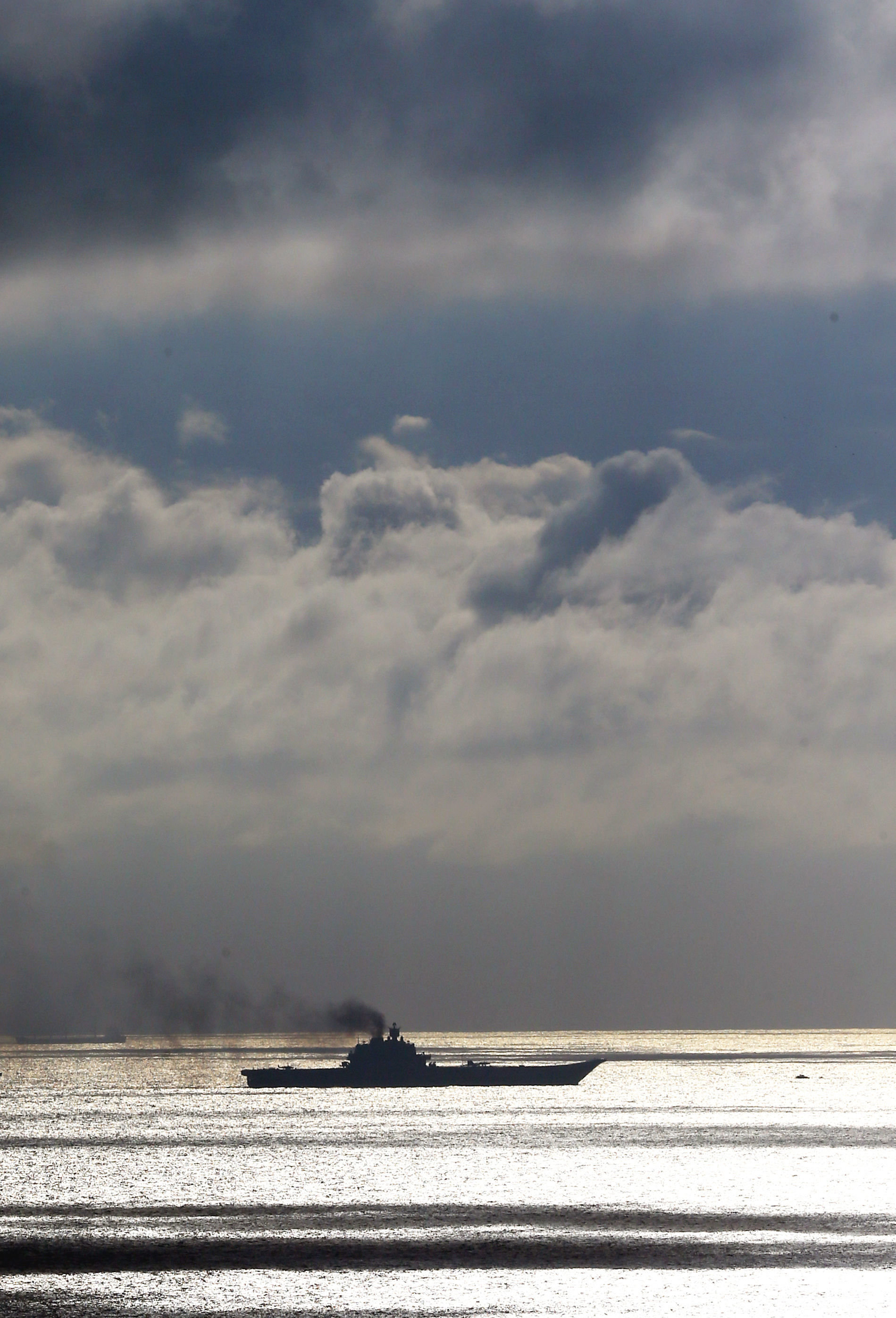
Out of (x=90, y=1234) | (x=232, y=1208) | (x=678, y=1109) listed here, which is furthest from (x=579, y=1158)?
(x=678, y=1109)

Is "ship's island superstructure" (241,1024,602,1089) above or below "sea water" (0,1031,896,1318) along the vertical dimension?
above

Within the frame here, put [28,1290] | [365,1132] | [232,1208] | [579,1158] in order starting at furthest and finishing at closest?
[365,1132]
[579,1158]
[232,1208]
[28,1290]

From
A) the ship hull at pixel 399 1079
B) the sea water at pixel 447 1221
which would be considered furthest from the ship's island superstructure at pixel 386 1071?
the sea water at pixel 447 1221

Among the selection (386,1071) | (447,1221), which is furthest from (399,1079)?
(447,1221)

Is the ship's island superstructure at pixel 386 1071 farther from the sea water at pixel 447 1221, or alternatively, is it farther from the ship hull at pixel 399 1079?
the sea water at pixel 447 1221

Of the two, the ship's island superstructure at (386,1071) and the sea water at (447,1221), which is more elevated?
the ship's island superstructure at (386,1071)

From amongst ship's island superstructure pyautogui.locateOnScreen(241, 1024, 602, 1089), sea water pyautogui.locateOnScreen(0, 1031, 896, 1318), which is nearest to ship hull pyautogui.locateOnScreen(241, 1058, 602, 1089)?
ship's island superstructure pyautogui.locateOnScreen(241, 1024, 602, 1089)

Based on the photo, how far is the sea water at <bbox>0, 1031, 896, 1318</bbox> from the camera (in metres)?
43.3

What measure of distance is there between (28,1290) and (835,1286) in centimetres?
2417

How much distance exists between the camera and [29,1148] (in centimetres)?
11300

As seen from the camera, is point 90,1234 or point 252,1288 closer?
point 252,1288

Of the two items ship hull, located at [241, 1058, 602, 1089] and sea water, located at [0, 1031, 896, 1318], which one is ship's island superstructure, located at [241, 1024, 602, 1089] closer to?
ship hull, located at [241, 1058, 602, 1089]

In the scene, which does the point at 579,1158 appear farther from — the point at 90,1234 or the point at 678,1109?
the point at 678,1109

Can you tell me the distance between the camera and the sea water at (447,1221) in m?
43.3
